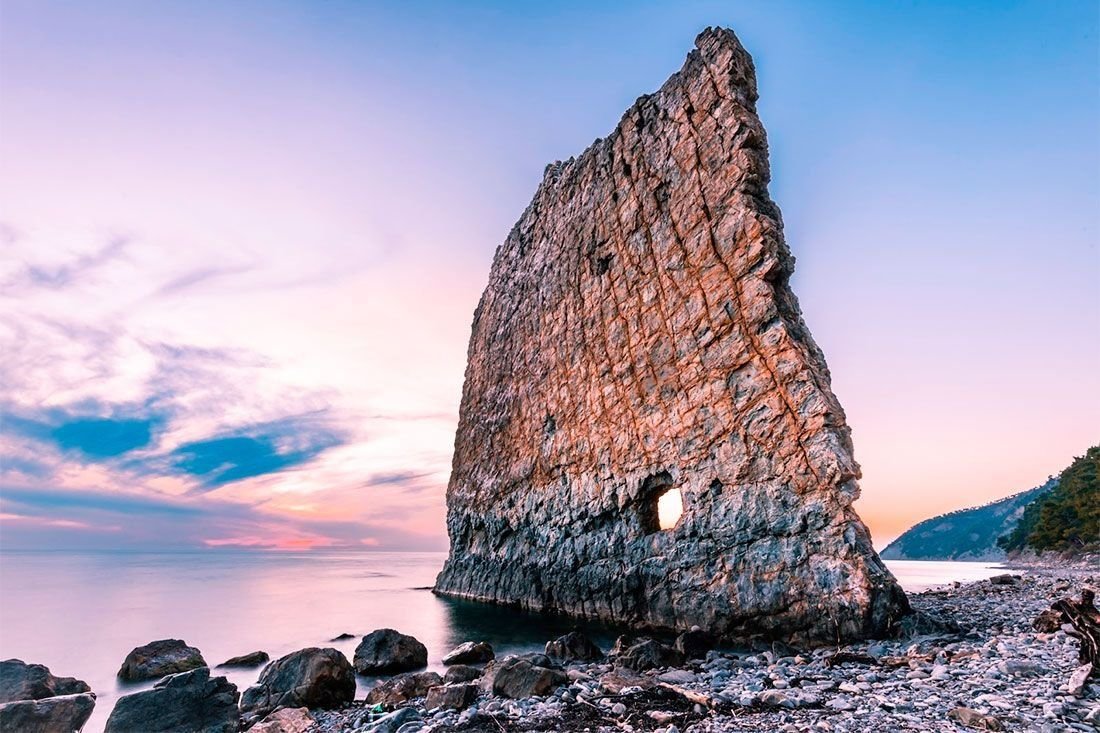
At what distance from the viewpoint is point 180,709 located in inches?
464

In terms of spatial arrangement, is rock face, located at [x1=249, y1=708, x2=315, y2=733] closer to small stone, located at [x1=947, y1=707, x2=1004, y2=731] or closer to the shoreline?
the shoreline

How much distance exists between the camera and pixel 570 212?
40594 millimetres

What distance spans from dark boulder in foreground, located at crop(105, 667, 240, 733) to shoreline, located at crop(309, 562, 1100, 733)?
191cm

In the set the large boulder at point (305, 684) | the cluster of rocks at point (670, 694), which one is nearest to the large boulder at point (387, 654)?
the cluster of rocks at point (670, 694)

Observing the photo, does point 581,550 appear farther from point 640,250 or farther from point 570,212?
point 570,212

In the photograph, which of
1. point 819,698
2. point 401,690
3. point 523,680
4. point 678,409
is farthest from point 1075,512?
point 401,690

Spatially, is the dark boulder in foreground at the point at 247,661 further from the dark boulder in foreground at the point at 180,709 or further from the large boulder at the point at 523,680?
the large boulder at the point at 523,680

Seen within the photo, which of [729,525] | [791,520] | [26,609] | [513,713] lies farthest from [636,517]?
[26,609]

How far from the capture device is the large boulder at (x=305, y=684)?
44.9 feet

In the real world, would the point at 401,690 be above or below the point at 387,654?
above

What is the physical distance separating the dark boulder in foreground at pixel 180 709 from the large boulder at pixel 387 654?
7025 mm

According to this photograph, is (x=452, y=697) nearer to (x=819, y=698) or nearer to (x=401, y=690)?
(x=401, y=690)

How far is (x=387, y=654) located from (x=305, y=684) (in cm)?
562

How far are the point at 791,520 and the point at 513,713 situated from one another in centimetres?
1464
